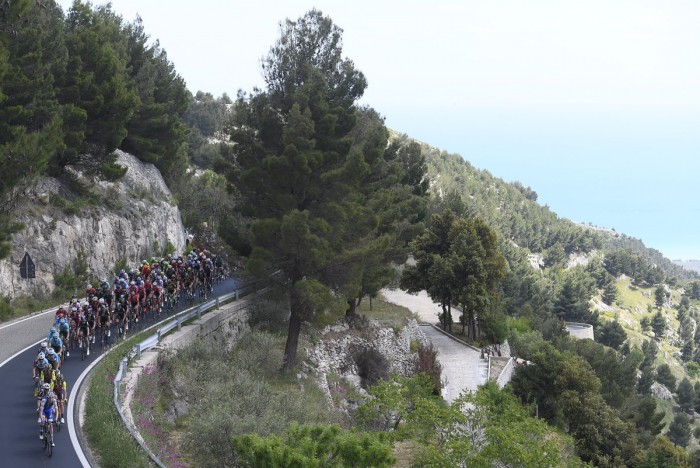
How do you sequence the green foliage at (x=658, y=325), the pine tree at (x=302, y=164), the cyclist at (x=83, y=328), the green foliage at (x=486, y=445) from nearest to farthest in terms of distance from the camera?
the green foliage at (x=486, y=445)
the cyclist at (x=83, y=328)
the pine tree at (x=302, y=164)
the green foliage at (x=658, y=325)

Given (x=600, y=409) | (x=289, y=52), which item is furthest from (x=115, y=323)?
(x=600, y=409)

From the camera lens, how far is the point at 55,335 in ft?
59.3

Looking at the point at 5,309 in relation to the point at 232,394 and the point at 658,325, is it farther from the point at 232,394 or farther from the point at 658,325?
the point at 658,325

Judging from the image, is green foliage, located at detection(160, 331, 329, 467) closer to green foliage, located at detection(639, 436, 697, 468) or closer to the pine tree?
the pine tree

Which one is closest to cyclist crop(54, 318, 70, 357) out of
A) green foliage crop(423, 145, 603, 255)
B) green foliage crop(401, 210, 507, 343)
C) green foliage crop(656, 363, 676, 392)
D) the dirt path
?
green foliage crop(401, 210, 507, 343)

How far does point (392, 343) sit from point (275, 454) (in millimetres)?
24595

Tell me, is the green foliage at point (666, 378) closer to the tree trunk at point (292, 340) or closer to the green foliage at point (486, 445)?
the tree trunk at point (292, 340)

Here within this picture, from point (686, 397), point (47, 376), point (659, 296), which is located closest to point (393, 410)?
point (47, 376)

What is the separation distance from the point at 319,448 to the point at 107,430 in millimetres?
4995

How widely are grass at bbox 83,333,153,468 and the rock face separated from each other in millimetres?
12314

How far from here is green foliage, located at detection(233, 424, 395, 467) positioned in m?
11.4

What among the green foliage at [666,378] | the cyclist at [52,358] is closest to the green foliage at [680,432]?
the green foliage at [666,378]

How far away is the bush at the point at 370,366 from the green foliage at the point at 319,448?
61.7ft

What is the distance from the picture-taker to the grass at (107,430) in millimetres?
13148
